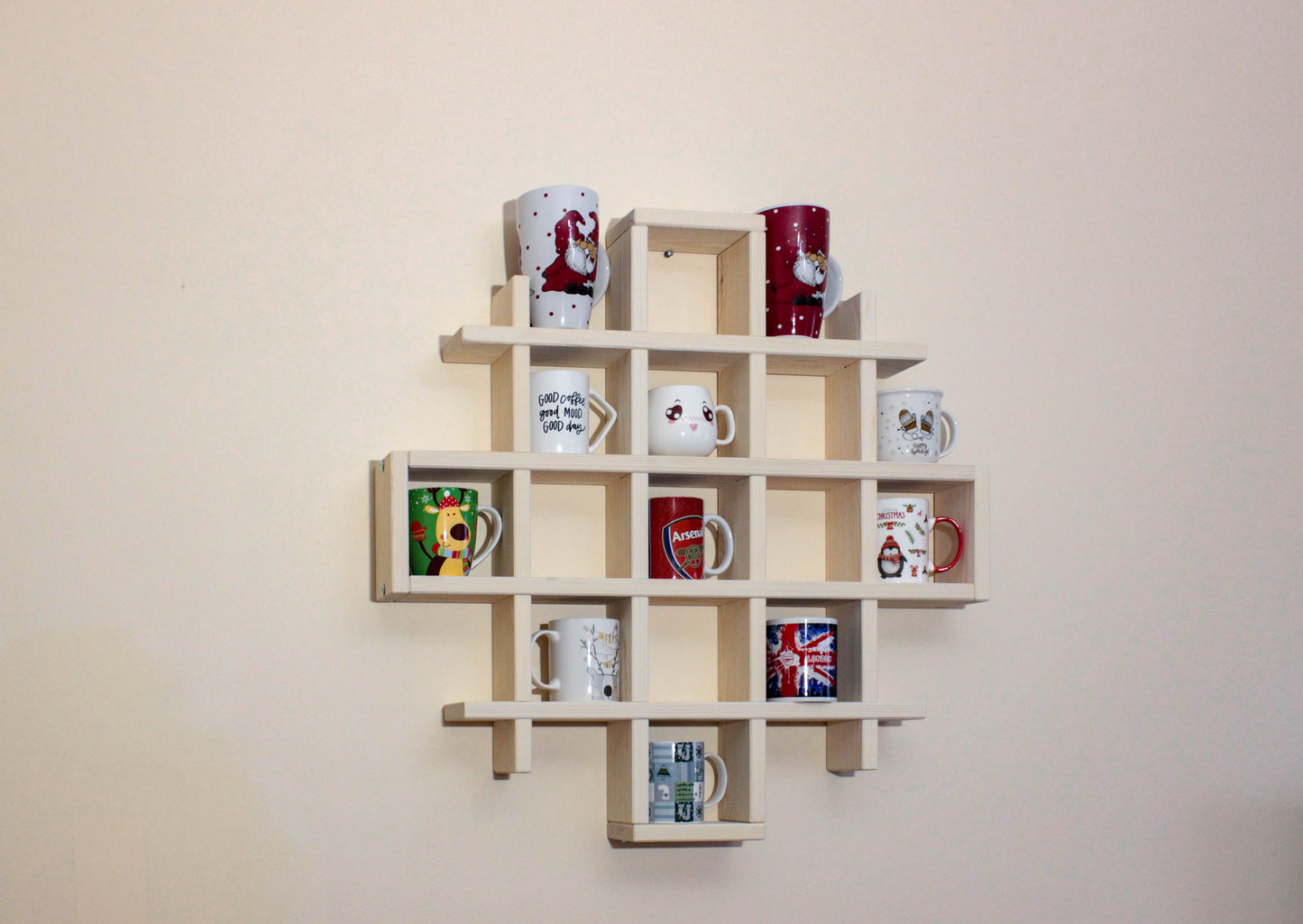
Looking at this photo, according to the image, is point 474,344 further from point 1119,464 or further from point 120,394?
point 1119,464

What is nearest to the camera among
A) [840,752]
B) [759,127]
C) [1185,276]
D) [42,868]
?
[42,868]

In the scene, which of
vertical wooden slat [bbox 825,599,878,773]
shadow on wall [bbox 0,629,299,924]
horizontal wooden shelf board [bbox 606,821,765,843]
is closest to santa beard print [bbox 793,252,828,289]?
vertical wooden slat [bbox 825,599,878,773]

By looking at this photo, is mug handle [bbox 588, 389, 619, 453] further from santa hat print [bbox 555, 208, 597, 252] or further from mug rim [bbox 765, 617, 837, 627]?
mug rim [bbox 765, 617, 837, 627]

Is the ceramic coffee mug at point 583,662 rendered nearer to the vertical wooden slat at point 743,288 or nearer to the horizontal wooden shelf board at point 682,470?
the horizontal wooden shelf board at point 682,470

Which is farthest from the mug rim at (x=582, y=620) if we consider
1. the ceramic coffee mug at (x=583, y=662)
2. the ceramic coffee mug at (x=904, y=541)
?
the ceramic coffee mug at (x=904, y=541)

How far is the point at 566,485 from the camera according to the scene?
1.46 meters

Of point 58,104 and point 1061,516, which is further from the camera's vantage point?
point 1061,516

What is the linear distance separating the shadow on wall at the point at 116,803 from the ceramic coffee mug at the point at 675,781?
0.37 meters

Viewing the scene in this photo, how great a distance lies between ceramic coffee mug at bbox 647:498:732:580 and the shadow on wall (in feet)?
1.52

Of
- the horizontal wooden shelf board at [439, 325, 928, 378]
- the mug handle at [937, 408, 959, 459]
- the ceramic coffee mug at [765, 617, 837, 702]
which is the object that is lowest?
the ceramic coffee mug at [765, 617, 837, 702]

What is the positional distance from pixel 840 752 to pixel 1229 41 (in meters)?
1.02

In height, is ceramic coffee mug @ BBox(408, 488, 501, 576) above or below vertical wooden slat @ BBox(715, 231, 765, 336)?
below

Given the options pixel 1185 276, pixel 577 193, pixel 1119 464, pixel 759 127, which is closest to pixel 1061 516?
pixel 1119 464

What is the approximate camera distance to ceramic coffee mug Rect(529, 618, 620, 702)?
1.35m
